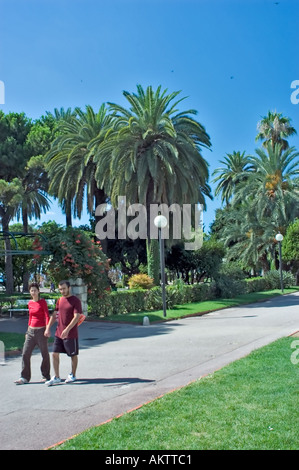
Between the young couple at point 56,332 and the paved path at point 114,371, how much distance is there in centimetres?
23

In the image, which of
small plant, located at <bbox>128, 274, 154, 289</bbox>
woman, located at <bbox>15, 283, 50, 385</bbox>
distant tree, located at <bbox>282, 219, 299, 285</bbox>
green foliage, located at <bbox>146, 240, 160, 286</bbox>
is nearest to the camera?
woman, located at <bbox>15, 283, 50, 385</bbox>

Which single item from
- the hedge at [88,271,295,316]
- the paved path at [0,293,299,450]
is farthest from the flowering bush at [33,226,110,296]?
the paved path at [0,293,299,450]

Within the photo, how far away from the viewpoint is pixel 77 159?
29406 mm

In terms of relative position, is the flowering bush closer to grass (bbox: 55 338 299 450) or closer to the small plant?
the small plant

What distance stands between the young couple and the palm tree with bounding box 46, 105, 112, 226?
20914mm

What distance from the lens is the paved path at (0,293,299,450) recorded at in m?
5.68

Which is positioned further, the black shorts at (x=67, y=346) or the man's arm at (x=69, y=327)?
the black shorts at (x=67, y=346)

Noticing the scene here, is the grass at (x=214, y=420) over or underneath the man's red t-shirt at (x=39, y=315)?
underneath

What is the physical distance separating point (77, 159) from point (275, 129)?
26.5 m

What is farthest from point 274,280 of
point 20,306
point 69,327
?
point 69,327

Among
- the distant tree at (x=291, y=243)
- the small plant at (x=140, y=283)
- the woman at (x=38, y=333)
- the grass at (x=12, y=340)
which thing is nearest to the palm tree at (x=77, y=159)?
the small plant at (x=140, y=283)

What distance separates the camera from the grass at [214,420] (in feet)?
15.1

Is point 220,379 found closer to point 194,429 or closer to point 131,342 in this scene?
point 194,429

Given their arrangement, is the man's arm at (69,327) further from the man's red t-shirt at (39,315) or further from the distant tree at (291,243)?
the distant tree at (291,243)
